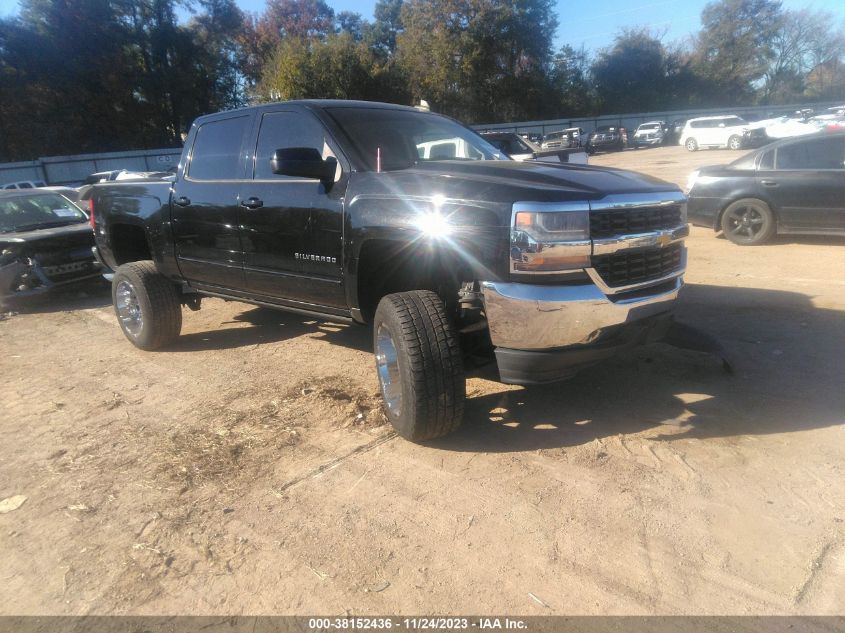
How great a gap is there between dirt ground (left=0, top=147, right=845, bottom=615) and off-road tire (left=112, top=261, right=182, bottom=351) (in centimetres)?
39

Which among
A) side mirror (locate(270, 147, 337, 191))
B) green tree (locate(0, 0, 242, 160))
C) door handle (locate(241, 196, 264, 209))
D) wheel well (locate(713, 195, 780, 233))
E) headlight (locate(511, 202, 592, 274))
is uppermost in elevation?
green tree (locate(0, 0, 242, 160))

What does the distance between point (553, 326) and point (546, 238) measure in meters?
0.43

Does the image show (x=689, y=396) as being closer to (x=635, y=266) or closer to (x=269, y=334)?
(x=635, y=266)

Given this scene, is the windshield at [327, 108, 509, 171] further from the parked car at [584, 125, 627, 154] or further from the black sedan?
the parked car at [584, 125, 627, 154]

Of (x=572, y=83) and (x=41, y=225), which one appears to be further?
(x=572, y=83)

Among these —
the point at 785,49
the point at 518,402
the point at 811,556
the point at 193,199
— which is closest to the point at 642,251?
the point at 518,402

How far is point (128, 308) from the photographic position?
573 centimetres

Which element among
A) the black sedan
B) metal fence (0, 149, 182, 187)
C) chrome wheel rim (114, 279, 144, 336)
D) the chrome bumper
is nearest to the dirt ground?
chrome wheel rim (114, 279, 144, 336)

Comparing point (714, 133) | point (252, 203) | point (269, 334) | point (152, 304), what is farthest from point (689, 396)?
point (714, 133)

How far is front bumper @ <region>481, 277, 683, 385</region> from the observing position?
299cm

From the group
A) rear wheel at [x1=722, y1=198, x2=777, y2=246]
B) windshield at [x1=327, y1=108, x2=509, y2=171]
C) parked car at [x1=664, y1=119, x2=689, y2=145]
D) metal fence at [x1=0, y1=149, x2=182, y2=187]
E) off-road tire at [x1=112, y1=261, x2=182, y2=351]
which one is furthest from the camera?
parked car at [x1=664, y1=119, x2=689, y2=145]

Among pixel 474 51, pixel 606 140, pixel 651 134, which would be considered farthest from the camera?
pixel 474 51

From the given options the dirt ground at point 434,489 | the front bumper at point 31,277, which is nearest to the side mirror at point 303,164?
the dirt ground at point 434,489

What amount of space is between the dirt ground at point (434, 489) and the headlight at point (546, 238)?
1.09 meters
